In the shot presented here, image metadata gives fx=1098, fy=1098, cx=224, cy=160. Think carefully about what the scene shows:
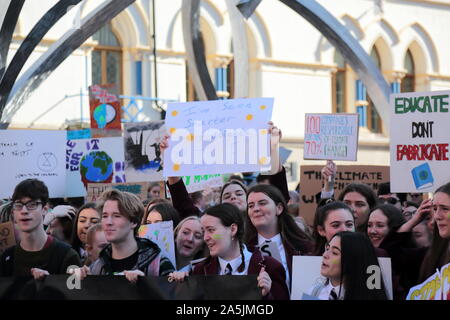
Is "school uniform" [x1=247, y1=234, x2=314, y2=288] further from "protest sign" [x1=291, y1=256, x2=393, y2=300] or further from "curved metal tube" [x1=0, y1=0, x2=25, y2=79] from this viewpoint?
"curved metal tube" [x1=0, y1=0, x2=25, y2=79]

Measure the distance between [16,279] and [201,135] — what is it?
112 inches

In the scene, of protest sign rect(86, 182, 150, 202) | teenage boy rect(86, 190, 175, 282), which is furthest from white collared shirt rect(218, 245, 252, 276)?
protest sign rect(86, 182, 150, 202)

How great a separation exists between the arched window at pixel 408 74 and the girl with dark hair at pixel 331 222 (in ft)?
73.5

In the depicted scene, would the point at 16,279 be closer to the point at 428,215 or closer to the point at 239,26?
the point at 428,215

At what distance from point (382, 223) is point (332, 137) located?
7.99 ft

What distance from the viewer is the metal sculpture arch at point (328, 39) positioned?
12000 mm

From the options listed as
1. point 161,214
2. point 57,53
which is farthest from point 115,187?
point 161,214

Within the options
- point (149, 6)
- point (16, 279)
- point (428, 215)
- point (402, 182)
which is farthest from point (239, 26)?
point (149, 6)

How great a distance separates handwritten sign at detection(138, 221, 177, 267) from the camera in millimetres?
5805

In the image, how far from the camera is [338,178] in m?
9.89

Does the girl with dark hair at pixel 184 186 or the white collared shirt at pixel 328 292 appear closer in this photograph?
the white collared shirt at pixel 328 292

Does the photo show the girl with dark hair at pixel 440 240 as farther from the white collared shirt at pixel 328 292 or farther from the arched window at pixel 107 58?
the arched window at pixel 107 58

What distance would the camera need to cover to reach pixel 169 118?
26.2 ft

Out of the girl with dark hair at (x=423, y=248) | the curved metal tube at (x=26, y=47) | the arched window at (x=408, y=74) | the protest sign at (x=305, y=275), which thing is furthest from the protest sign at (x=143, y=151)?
the arched window at (x=408, y=74)
